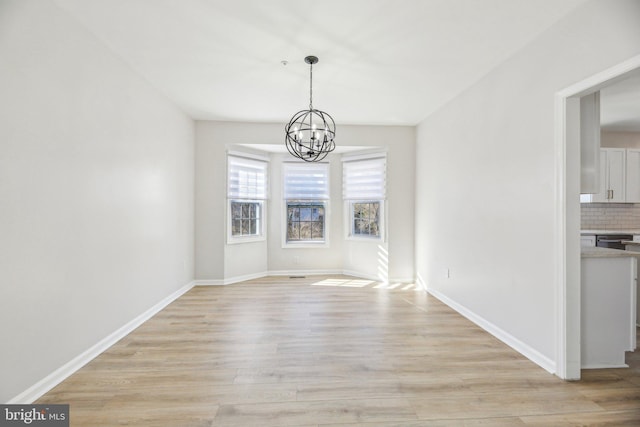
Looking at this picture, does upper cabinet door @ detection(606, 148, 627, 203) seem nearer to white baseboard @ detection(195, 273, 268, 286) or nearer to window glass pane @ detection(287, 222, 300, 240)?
window glass pane @ detection(287, 222, 300, 240)

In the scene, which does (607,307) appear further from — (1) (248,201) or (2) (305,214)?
(1) (248,201)

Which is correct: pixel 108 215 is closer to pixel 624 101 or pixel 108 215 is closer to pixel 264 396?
pixel 264 396

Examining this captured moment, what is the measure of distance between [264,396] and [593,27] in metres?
Result: 3.30

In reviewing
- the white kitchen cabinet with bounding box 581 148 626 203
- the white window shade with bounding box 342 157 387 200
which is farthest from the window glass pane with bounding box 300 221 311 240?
the white kitchen cabinet with bounding box 581 148 626 203

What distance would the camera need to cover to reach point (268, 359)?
2.49 m

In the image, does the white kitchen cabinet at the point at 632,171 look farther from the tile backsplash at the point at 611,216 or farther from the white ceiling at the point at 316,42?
the white ceiling at the point at 316,42

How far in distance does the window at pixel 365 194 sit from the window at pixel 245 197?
5.11 feet

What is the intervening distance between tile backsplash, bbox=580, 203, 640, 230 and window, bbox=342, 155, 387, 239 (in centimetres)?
324

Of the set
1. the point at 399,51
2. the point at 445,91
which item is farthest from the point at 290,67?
the point at 445,91

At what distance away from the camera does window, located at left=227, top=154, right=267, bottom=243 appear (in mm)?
5012

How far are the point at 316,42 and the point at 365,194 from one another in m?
3.10

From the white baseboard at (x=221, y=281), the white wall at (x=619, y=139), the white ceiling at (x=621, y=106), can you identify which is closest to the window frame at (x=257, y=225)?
the white baseboard at (x=221, y=281)

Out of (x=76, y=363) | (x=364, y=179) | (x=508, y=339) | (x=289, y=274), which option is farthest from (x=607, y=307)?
(x=289, y=274)

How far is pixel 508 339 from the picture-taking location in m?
2.76
